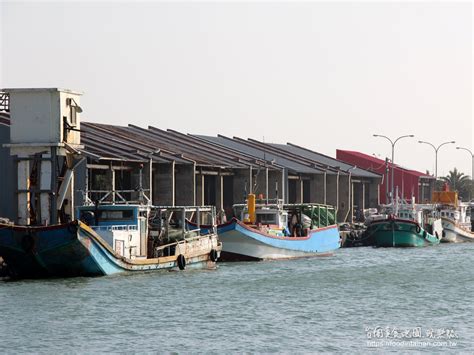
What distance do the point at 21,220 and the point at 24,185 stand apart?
1435 mm

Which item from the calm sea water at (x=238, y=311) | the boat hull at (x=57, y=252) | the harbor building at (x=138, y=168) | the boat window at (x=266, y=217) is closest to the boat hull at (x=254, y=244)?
the boat window at (x=266, y=217)

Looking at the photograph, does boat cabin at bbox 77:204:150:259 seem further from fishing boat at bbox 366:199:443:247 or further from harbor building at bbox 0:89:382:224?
fishing boat at bbox 366:199:443:247

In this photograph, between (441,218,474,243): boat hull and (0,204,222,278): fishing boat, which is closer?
(0,204,222,278): fishing boat

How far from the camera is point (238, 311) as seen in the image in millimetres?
37969

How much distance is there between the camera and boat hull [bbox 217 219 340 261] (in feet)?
192

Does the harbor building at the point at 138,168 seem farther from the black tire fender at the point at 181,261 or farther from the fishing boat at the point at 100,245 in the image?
the black tire fender at the point at 181,261

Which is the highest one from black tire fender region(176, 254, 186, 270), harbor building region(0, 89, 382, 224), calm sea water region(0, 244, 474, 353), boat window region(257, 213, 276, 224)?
harbor building region(0, 89, 382, 224)

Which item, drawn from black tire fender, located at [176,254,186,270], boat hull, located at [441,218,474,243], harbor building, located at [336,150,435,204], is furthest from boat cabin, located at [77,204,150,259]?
harbor building, located at [336,150,435,204]

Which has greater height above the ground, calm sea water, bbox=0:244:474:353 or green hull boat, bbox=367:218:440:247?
green hull boat, bbox=367:218:440:247

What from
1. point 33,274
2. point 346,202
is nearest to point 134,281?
point 33,274

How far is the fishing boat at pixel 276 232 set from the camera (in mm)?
59031

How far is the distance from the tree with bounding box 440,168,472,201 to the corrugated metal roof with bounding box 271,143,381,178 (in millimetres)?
37146

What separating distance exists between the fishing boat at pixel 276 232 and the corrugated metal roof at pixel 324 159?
25.2 metres

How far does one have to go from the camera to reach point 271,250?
6128 cm
